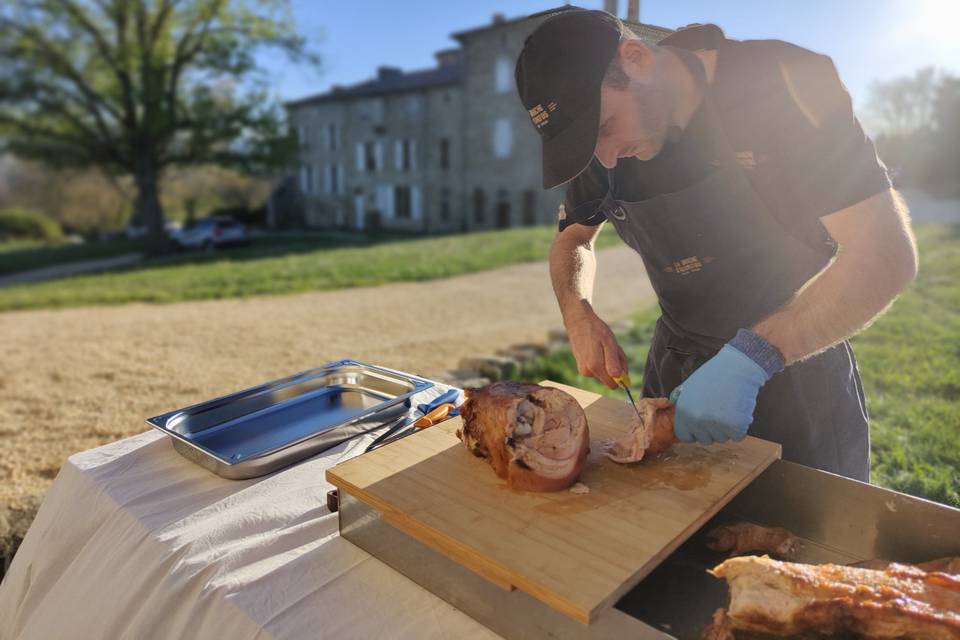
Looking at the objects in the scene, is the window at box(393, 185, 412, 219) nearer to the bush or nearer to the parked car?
the parked car

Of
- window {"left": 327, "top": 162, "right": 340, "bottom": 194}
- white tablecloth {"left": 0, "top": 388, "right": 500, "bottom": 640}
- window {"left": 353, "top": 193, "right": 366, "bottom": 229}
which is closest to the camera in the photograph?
white tablecloth {"left": 0, "top": 388, "right": 500, "bottom": 640}

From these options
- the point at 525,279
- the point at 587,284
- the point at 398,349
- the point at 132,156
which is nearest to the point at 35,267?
the point at 132,156

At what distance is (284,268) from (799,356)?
1243 centimetres

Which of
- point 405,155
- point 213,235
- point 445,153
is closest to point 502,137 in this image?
point 445,153

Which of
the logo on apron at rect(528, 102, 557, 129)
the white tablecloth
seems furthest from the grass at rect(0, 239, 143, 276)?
the logo on apron at rect(528, 102, 557, 129)

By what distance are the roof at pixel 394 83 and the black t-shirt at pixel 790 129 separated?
27.3 meters

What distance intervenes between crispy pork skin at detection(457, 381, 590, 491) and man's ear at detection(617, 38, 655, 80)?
0.85 metres

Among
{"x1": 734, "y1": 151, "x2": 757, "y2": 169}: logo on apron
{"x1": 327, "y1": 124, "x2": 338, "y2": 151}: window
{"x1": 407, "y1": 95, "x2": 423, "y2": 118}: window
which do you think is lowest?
{"x1": 734, "y1": 151, "x2": 757, "y2": 169}: logo on apron

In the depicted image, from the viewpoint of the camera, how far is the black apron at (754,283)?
1.86 m

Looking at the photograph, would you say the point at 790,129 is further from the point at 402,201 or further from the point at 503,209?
the point at 402,201

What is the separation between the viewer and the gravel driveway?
461 centimetres

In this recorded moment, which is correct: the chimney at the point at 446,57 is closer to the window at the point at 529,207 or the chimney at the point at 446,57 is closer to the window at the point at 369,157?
the window at the point at 369,157

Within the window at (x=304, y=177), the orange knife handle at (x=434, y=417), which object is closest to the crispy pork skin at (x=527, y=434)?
the orange knife handle at (x=434, y=417)

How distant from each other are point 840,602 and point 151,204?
72.4 feet
